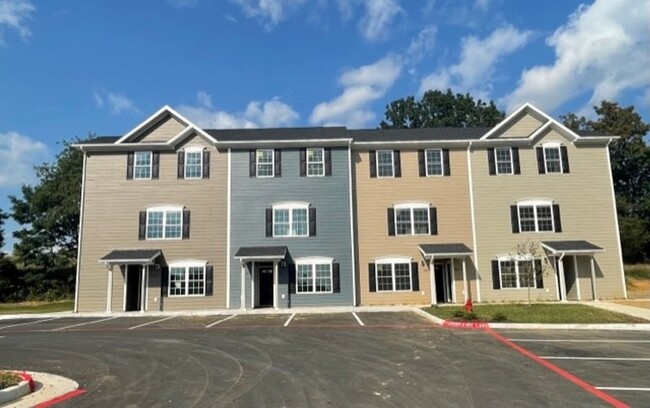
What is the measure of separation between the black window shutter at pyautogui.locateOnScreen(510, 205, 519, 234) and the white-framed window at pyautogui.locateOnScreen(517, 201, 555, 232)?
0.51 feet

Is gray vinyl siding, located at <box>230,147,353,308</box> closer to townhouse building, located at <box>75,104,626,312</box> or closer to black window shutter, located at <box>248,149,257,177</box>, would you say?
townhouse building, located at <box>75,104,626,312</box>

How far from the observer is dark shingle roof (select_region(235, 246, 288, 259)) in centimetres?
2295

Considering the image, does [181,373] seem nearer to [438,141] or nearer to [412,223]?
[412,223]

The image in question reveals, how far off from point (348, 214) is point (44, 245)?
3082cm

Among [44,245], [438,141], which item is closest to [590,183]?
[438,141]

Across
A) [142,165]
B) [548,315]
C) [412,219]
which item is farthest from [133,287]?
[548,315]

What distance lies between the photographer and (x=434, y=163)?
2559 centimetres

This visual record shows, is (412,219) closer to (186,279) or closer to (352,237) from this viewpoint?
(352,237)

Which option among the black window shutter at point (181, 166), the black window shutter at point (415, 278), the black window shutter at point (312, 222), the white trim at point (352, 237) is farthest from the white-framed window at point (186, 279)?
the black window shutter at point (415, 278)

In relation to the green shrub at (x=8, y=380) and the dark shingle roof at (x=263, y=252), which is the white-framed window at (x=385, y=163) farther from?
the green shrub at (x=8, y=380)

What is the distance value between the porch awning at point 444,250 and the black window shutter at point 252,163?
979cm


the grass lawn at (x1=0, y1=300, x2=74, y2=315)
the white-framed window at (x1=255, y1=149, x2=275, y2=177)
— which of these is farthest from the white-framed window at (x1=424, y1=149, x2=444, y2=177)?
the grass lawn at (x1=0, y1=300, x2=74, y2=315)

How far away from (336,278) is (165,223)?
952 cm

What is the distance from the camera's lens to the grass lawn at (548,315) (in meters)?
15.9
